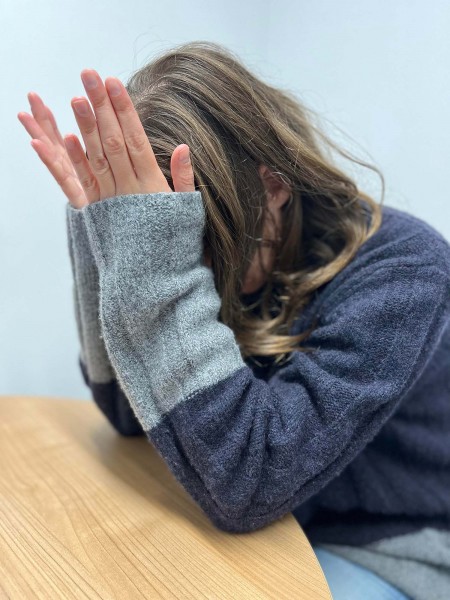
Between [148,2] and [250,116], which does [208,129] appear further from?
[148,2]

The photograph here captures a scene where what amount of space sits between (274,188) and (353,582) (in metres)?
0.46

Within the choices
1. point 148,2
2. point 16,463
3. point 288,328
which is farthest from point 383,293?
point 148,2

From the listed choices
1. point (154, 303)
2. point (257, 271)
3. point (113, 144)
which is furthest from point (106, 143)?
point (257, 271)

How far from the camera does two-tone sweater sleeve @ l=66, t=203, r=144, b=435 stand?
619 mm

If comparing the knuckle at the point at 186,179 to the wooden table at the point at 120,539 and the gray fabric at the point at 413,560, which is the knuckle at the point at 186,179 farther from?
the gray fabric at the point at 413,560

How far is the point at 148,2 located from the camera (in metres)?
0.92

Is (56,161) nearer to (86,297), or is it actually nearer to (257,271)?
(86,297)

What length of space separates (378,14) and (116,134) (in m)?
0.61

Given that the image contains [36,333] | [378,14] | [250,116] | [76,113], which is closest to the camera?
[76,113]

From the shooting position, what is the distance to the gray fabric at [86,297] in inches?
24.2

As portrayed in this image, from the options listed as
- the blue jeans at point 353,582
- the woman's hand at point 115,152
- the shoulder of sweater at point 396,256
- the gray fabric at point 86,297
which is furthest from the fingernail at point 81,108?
the blue jeans at point 353,582

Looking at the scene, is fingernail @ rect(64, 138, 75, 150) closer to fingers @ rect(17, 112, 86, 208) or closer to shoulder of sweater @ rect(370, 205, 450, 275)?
fingers @ rect(17, 112, 86, 208)

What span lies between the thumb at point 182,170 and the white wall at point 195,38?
0.37 meters

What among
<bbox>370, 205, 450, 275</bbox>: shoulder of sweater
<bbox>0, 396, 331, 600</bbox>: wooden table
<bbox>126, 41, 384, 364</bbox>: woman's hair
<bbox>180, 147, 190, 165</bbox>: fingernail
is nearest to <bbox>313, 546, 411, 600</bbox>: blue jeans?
<bbox>0, 396, 331, 600</bbox>: wooden table
